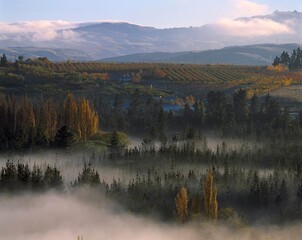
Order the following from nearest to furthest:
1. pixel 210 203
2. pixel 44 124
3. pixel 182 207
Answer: pixel 210 203 → pixel 182 207 → pixel 44 124

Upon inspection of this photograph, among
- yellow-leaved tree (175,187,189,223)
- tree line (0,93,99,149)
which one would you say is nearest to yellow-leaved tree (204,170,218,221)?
yellow-leaved tree (175,187,189,223)

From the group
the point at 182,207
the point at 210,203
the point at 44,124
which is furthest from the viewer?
the point at 44,124

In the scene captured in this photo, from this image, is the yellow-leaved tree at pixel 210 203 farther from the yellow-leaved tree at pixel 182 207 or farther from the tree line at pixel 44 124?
the tree line at pixel 44 124

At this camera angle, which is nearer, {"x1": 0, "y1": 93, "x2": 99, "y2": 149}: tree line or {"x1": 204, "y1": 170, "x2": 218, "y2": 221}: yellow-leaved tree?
{"x1": 204, "y1": 170, "x2": 218, "y2": 221}: yellow-leaved tree

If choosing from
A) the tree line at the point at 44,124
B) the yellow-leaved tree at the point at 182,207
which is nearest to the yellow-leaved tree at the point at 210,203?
the yellow-leaved tree at the point at 182,207

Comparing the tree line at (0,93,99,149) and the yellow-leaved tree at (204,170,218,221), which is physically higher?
the tree line at (0,93,99,149)

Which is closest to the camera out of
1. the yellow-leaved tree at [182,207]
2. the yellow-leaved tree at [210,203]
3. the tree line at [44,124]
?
the yellow-leaved tree at [210,203]

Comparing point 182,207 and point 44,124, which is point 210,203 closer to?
point 182,207

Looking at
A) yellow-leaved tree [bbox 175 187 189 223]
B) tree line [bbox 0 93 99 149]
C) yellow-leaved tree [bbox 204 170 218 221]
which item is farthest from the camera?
tree line [bbox 0 93 99 149]

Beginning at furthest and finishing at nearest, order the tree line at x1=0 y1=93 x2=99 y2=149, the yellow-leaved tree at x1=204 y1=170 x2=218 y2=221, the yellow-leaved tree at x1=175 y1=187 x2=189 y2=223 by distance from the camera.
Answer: the tree line at x1=0 y1=93 x2=99 y2=149 < the yellow-leaved tree at x1=175 y1=187 x2=189 y2=223 < the yellow-leaved tree at x1=204 y1=170 x2=218 y2=221

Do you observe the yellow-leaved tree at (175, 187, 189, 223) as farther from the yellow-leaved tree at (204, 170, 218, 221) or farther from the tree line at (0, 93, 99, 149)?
the tree line at (0, 93, 99, 149)

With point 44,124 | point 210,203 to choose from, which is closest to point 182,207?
point 210,203

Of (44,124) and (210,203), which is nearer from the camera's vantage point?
(210,203)

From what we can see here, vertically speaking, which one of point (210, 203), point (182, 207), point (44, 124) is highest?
point (44, 124)
